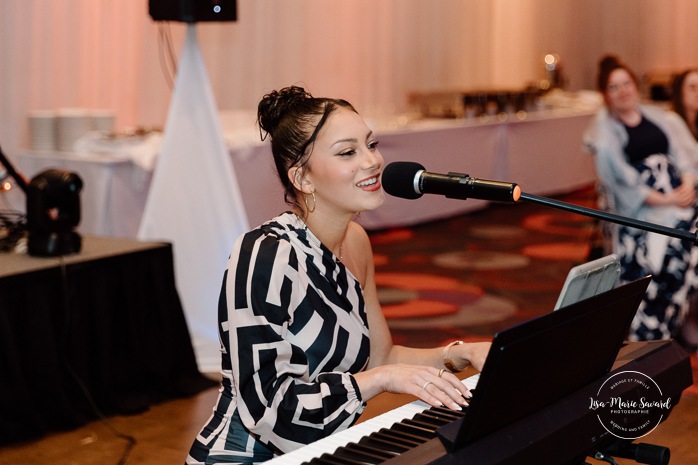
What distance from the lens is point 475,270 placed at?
6.48 meters

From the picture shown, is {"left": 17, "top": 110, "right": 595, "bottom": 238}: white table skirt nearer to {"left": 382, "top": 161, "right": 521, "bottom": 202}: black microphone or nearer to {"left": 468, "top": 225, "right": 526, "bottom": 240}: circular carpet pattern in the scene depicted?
{"left": 468, "top": 225, "right": 526, "bottom": 240}: circular carpet pattern

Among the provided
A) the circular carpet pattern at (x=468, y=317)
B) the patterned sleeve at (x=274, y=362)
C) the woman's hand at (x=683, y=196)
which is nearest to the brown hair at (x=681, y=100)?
the woman's hand at (x=683, y=196)

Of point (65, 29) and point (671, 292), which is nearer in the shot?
point (671, 292)

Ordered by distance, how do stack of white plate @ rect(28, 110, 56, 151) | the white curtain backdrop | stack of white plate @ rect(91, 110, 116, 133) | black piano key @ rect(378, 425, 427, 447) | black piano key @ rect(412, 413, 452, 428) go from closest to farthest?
1. black piano key @ rect(378, 425, 427, 447)
2. black piano key @ rect(412, 413, 452, 428)
3. stack of white plate @ rect(28, 110, 56, 151)
4. stack of white plate @ rect(91, 110, 116, 133)
5. the white curtain backdrop

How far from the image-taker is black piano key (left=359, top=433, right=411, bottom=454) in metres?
1.53

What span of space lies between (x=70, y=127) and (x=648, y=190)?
10.9ft

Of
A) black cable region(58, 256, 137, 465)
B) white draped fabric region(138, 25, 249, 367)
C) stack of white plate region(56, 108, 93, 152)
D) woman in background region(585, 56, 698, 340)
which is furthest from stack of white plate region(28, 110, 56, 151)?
woman in background region(585, 56, 698, 340)

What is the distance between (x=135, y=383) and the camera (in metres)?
4.04

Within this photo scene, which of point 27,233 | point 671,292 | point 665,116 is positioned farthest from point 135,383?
point 665,116

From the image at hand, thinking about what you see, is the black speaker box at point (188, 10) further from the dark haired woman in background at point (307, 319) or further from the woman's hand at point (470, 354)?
the woman's hand at point (470, 354)

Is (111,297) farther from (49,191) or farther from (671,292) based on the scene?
(671,292)

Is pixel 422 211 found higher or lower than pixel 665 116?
lower

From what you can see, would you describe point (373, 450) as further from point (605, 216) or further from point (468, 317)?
point (468, 317)

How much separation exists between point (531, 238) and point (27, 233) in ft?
14.8
